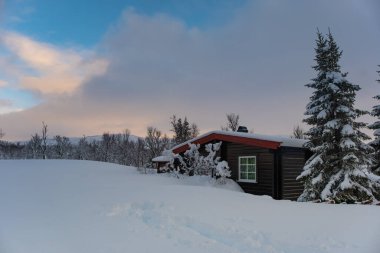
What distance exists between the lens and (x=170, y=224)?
6305 mm

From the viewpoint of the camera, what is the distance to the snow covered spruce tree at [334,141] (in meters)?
13.2

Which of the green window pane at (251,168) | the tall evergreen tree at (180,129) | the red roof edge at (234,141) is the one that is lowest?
the green window pane at (251,168)

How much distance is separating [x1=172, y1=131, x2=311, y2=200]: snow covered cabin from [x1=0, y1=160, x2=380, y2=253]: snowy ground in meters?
6.51

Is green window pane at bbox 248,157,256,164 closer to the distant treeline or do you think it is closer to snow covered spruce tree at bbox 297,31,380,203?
snow covered spruce tree at bbox 297,31,380,203

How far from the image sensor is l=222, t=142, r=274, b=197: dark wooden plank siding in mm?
15453

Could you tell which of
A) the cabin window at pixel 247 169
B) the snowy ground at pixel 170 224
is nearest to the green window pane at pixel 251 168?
the cabin window at pixel 247 169

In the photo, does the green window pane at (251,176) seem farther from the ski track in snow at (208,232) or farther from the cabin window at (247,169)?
the ski track in snow at (208,232)

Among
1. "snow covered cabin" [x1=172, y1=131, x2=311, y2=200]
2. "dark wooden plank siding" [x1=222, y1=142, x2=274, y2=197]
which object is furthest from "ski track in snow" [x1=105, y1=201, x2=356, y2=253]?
"dark wooden plank siding" [x1=222, y1=142, x2=274, y2=197]

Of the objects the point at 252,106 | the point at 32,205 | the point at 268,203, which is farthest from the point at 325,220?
the point at 252,106

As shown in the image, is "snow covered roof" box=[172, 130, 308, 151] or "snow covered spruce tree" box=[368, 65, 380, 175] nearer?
"snow covered roof" box=[172, 130, 308, 151]

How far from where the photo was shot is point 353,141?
13711mm

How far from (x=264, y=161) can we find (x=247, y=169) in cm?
119

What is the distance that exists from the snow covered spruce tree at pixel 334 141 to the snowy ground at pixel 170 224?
4.99 m

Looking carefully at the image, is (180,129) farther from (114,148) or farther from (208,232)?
(208,232)
